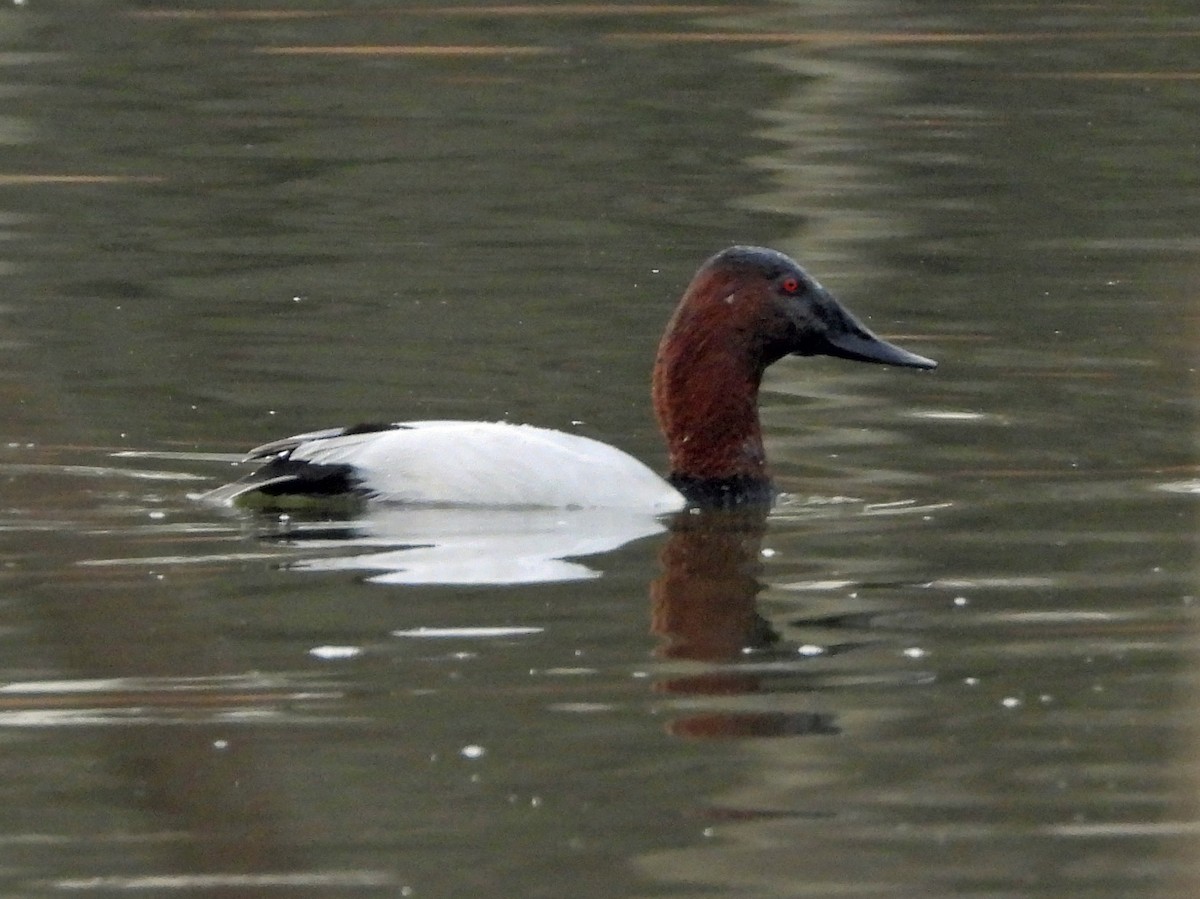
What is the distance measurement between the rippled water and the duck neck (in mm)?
381

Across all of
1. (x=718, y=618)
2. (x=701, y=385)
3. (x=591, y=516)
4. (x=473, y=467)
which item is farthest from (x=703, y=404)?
(x=718, y=618)

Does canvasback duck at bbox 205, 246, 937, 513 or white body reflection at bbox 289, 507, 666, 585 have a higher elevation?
canvasback duck at bbox 205, 246, 937, 513

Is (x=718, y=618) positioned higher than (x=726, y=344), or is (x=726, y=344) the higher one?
(x=726, y=344)

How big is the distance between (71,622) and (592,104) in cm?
1745

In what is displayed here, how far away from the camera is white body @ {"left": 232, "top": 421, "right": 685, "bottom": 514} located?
8.41 meters

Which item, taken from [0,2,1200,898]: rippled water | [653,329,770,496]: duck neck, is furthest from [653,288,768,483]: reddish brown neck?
[0,2,1200,898]: rippled water

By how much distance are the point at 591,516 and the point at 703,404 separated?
1008 mm

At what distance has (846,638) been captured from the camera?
265 inches

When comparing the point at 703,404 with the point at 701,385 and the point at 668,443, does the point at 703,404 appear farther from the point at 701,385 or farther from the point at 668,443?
the point at 668,443

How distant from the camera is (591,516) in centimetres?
841

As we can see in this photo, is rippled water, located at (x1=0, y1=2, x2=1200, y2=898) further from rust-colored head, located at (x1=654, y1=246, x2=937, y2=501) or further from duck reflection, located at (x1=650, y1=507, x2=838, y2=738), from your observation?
rust-colored head, located at (x1=654, y1=246, x2=937, y2=501)

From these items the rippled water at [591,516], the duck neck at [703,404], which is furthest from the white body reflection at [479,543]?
the duck neck at [703,404]

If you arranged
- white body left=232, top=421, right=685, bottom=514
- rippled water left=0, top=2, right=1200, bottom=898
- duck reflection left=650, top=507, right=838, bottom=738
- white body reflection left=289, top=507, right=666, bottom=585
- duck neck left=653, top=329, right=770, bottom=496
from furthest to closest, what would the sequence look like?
duck neck left=653, top=329, right=770, bottom=496
white body left=232, top=421, right=685, bottom=514
white body reflection left=289, top=507, right=666, bottom=585
duck reflection left=650, top=507, right=838, bottom=738
rippled water left=0, top=2, right=1200, bottom=898

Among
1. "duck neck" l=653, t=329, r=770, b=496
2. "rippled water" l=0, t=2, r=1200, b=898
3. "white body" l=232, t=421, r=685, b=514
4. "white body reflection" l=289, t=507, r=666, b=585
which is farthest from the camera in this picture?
"duck neck" l=653, t=329, r=770, b=496
